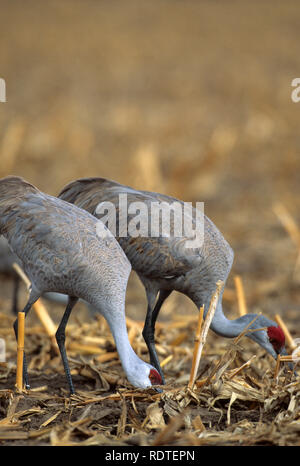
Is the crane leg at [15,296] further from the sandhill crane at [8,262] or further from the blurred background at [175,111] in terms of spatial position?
the blurred background at [175,111]

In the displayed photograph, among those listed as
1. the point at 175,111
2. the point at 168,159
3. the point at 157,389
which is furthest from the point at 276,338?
the point at 175,111

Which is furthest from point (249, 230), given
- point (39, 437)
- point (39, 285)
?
point (39, 437)

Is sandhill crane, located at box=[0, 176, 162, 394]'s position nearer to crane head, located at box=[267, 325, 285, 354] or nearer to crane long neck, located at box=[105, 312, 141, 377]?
crane long neck, located at box=[105, 312, 141, 377]

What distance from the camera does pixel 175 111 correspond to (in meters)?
12.5

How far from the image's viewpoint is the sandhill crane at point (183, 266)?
4480 millimetres

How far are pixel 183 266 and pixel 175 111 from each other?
27.2 feet

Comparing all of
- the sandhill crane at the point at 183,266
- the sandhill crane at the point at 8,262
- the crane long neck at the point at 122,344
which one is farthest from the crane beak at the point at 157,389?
the sandhill crane at the point at 8,262

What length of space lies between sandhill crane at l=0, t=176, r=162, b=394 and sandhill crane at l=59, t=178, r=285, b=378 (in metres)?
0.42

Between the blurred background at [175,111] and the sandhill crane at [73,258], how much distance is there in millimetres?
2409

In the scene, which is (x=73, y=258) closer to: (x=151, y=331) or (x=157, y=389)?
(x=157, y=389)

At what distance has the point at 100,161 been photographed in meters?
10.6

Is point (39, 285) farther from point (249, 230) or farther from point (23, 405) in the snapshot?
point (249, 230)

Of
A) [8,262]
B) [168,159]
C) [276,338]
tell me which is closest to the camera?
[276,338]

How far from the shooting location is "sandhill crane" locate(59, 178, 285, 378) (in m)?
4.48
